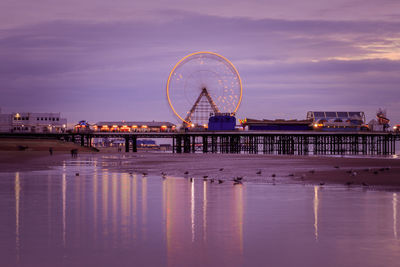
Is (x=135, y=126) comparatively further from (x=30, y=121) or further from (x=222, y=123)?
(x=222, y=123)

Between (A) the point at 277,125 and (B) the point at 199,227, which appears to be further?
(A) the point at 277,125

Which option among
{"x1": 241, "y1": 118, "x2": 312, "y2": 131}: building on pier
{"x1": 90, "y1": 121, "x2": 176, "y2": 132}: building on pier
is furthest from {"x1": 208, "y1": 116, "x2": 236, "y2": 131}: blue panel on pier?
{"x1": 90, "y1": 121, "x2": 176, "y2": 132}: building on pier

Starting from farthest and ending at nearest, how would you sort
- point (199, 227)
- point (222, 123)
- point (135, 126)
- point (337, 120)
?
point (135, 126) → point (337, 120) → point (222, 123) → point (199, 227)

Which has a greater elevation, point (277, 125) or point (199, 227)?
point (277, 125)

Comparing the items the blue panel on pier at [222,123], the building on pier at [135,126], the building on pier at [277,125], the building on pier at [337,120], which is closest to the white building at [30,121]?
the building on pier at [135,126]

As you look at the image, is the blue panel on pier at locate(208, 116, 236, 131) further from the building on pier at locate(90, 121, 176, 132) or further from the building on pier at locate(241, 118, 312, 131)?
the building on pier at locate(90, 121, 176, 132)

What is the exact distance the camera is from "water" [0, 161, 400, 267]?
9633 mm

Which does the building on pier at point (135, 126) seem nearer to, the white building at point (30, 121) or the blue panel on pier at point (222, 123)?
the white building at point (30, 121)

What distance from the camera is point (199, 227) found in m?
12.7

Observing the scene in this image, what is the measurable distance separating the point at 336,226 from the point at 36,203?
9.57 meters

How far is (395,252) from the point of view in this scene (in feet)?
32.6

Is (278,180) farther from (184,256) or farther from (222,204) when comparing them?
(184,256)

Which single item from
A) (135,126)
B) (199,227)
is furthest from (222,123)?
(199,227)

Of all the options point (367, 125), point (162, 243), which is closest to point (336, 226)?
point (162, 243)
